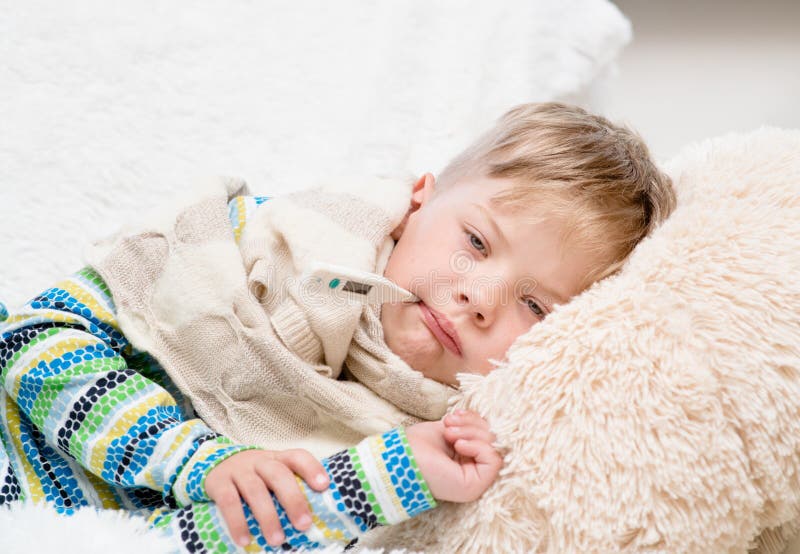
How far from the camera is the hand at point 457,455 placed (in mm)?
779

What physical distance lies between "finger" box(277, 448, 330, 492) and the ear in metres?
0.36

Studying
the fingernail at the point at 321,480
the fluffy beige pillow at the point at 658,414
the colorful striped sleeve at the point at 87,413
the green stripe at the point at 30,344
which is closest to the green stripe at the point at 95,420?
the colorful striped sleeve at the point at 87,413

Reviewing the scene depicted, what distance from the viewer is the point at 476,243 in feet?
3.11

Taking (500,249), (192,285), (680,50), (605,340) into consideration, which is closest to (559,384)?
(605,340)

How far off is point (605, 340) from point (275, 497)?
0.35m

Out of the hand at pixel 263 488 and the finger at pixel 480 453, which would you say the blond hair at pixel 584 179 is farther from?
the hand at pixel 263 488

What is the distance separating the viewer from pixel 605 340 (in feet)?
2.64

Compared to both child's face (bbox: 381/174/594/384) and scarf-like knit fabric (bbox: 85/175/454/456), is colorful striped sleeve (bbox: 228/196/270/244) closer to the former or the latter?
scarf-like knit fabric (bbox: 85/175/454/456)

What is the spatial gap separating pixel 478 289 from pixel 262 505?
328 millimetres

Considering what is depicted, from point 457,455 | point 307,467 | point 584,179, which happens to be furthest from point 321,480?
point 584,179

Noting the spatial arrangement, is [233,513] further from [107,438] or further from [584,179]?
[584,179]

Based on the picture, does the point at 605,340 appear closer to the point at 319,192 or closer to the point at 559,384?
the point at 559,384

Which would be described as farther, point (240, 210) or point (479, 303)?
point (240, 210)

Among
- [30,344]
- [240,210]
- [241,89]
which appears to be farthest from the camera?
[241,89]
